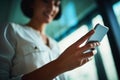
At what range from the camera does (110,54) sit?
3.98 feet

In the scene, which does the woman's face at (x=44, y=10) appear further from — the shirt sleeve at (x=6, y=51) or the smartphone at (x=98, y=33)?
the smartphone at (x=98, y=33)

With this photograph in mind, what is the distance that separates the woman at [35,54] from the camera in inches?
24.5

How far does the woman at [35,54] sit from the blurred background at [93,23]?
0.95 feet

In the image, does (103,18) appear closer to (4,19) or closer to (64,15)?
(64,15)

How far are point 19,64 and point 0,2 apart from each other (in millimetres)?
1220

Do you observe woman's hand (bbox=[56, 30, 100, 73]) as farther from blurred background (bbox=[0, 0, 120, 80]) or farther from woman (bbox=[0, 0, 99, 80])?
blurred background (bbox=[0, 0, 120, 80])

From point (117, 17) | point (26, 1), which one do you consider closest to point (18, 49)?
point (26, 1)

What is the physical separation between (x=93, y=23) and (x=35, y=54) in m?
0.85

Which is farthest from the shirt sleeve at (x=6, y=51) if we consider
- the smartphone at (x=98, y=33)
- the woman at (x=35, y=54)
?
the smartphone at (x=98, y=33)

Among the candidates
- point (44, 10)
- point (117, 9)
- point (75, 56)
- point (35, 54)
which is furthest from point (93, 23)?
point (75, 56)

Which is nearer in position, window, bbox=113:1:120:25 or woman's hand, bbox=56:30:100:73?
woman's hand, bbox=56:30:100:73

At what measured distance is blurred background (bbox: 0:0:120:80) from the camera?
1.17 m

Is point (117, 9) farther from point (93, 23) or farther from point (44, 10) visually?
point (44, 10)

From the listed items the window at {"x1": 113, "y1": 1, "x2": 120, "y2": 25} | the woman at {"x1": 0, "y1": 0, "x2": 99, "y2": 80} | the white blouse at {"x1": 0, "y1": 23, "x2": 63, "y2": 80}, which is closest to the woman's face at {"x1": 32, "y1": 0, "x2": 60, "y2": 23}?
the woman at {"x1": 0, "y1": 0, "x2": 99, "y2": 80}
